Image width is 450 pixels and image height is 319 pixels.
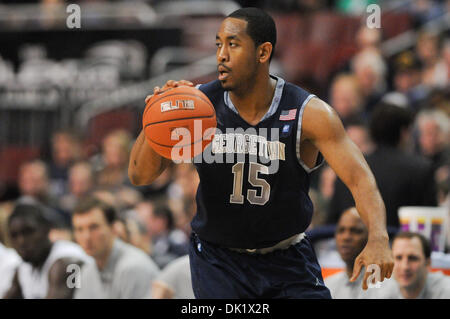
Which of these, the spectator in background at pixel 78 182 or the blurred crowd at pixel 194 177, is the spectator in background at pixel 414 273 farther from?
the spectator in background at pixel 78 182

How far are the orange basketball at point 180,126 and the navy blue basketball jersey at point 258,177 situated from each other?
156 millimetres

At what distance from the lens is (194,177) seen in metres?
9.02

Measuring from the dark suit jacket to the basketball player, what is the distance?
1.68 m

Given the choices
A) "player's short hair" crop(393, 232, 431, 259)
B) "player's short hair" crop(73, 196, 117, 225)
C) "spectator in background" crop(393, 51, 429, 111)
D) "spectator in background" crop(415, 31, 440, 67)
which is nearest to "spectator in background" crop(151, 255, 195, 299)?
"player's short hair" crop(73, 196, 117, 225)

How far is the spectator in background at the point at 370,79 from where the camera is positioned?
9594 mm

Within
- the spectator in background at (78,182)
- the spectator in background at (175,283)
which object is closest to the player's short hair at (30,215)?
the spectator in background at (175,283)

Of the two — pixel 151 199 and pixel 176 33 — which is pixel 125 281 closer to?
pixel 151 199

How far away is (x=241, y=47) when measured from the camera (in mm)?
4023

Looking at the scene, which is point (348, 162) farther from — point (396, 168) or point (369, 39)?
point (369, 39)

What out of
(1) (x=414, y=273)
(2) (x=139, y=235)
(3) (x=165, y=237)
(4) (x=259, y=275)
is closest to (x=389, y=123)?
(1) (x=414, y=273)

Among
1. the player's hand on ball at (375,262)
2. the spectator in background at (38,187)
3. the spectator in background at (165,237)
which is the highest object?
the player's hand on ball at (375,262)

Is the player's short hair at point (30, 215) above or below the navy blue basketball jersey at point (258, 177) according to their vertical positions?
below
